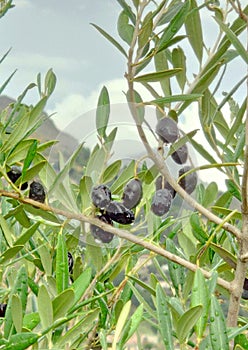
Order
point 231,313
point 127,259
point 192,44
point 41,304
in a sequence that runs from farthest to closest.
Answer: point 127,259 < point 192,44 < point 231,313 < point 41,304

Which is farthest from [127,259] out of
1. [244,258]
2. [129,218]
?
[244,258]

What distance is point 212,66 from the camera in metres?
0.79

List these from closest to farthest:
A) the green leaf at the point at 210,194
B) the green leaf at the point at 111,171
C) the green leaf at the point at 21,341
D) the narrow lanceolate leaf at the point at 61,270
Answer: the green leaf at the point at 21,341 < the narrow lanceolate leaf at the point at 61,270 < the green leaf at the point at 111,171 < the green leaf at the point at 210,194

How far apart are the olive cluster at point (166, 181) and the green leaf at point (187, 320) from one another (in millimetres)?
215

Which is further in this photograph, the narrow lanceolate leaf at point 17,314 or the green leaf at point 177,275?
the green leaf at point 177,275

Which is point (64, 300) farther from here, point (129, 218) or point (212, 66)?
point (212, 66)

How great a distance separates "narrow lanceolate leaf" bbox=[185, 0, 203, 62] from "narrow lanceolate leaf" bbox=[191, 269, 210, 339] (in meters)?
0.32

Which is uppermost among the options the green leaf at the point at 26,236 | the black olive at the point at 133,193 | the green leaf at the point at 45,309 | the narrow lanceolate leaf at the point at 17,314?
the black olive at the point at 133,193

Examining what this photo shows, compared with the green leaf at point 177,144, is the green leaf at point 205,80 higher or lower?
higher

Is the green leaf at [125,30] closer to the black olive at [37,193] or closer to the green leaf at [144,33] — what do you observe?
the green leaf at [144,33]

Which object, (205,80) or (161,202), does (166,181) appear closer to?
(161,202)

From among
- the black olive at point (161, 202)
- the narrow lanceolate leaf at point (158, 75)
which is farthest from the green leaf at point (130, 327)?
the narrow lanceolate leaf at point (158, 75)

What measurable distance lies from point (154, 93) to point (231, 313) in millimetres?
293

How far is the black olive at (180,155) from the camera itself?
797 millimetres
